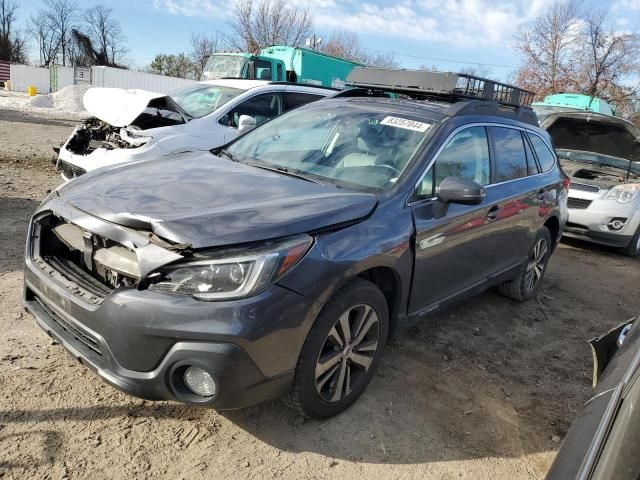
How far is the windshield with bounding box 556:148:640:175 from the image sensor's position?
8459 millimetres

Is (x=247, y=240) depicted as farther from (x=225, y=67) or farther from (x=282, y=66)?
(x=282, y=66)

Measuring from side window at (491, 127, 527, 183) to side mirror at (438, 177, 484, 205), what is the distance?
3.30 feet

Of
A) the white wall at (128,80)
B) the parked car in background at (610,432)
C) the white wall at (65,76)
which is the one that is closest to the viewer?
the parked car in background at (610,432)

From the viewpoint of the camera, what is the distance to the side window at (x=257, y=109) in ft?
23.7

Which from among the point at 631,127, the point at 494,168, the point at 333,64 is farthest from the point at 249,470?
the point at 333,64

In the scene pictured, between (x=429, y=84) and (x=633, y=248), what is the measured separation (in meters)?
5.31

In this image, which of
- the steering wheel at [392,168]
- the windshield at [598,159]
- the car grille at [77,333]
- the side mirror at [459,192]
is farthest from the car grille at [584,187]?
the car grille at [77,333]

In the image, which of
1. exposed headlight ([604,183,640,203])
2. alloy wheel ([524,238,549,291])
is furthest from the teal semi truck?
alloy wheel ([524,238,549,291])

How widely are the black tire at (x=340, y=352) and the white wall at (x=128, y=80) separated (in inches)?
1263

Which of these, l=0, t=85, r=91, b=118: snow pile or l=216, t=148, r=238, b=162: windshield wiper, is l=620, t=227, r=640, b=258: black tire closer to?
l=216, t=148, r=238, b=162: windshield wiper

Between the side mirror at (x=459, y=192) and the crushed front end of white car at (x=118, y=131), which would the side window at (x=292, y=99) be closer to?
the crushed front end of white car at (x=118, y=131)

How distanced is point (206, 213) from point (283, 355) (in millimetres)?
750

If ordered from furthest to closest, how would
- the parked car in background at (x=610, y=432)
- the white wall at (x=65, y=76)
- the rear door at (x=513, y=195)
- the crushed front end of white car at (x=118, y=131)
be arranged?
the white wall at (x=65, y=76) < the crushed front end of white car at (x=118, y=131) < the rear door at (x=513, y=195) < the parked car in background at (x=610, y=432)

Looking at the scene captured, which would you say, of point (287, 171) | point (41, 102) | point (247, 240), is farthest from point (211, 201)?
point (41, 102)
